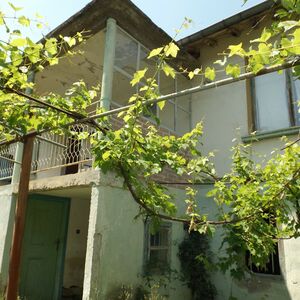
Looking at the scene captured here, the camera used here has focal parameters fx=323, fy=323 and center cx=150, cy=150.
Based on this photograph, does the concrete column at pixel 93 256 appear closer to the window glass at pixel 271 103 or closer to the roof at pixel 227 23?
the window glass at pixel 271 103

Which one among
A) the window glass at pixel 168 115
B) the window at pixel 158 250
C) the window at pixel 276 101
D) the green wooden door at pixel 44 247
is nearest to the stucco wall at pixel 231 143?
the window at pixel 276 101

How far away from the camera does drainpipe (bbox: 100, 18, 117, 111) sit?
222 inches

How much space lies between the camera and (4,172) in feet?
28.7

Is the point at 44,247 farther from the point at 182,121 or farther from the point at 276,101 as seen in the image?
the point at 276,101

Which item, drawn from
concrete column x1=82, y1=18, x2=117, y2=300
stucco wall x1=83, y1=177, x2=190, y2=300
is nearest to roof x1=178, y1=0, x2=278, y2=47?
concrete column x1=82, y1=18, x2=117, y2=300

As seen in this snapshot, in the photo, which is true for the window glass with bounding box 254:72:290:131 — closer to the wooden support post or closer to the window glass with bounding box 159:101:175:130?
the window glass with bounding box 159:101:175:130

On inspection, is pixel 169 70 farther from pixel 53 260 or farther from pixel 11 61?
pixel 53 260

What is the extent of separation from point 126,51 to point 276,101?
11.3ft

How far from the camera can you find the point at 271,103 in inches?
280

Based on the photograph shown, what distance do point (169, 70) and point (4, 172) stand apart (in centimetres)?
775

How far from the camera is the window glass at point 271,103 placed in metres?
6.89

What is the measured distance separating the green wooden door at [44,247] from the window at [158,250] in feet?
8.02

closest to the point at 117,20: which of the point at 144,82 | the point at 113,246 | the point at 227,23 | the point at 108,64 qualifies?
the point at 108,64

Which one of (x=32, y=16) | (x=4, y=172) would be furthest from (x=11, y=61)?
(x=4, y=172)
